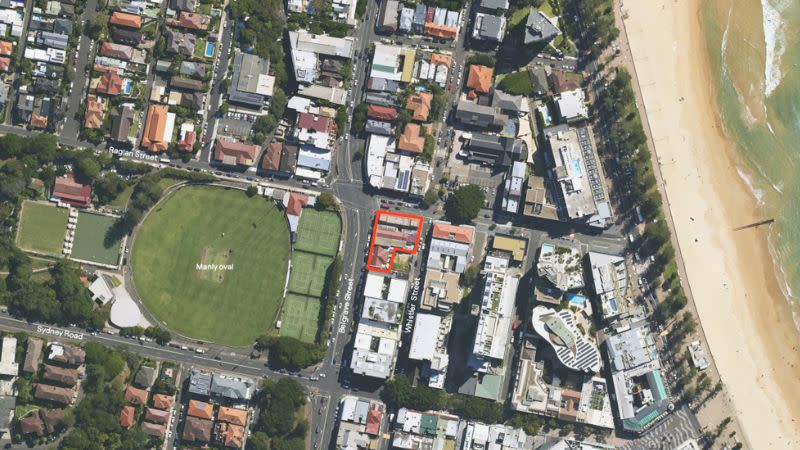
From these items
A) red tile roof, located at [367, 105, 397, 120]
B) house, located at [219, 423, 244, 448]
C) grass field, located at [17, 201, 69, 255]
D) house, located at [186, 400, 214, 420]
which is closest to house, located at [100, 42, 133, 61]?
grass field, located at [17, 201, 69, 255]

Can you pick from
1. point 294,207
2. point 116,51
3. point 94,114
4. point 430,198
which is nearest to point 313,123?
point 294,207

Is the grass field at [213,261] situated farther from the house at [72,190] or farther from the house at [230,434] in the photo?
the house at [230,434]

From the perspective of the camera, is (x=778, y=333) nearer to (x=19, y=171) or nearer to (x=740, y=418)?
(x=740, y=418)

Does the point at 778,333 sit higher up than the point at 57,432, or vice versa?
the point at 778,333

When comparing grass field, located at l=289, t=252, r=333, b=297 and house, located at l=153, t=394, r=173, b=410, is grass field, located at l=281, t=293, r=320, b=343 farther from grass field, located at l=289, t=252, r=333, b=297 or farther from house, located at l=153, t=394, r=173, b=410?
house, located at l=153, t=394, r=173, b=410

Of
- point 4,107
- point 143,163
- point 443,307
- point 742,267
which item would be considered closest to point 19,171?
point 4,107

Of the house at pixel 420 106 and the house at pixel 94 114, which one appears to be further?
the house at pixel 94 114

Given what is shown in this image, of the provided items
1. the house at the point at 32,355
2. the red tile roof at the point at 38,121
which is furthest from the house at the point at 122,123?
the house at the point at 32,355
